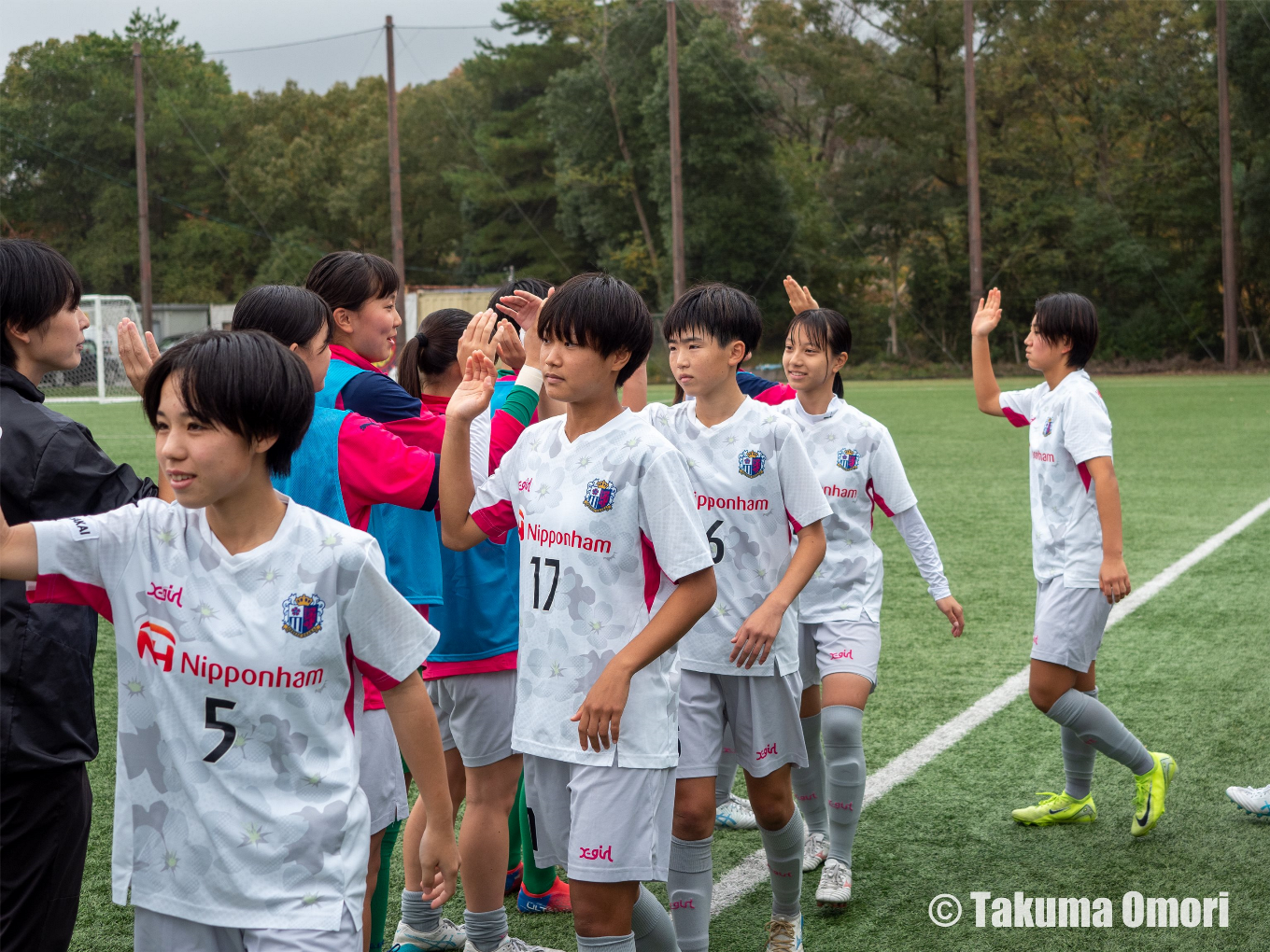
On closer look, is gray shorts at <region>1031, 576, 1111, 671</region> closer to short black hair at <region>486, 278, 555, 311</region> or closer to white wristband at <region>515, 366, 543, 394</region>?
short black hair at <region>486, 278, 555, 311</region>

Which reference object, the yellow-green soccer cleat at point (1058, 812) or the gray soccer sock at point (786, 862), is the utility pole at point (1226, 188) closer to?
the yellow-green soccer cleat at point (1058, 812)

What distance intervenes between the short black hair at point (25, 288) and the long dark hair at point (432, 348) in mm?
1138

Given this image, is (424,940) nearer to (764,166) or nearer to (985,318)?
(985,318)

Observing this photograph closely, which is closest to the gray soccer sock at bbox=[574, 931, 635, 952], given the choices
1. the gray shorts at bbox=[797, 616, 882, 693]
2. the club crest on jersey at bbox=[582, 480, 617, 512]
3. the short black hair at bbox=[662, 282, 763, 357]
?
the club crest on jersey at bbox=[582, 480, 617, 512]

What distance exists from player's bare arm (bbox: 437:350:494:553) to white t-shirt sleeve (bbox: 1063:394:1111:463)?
2.24 m

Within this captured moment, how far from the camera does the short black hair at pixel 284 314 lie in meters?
2.59

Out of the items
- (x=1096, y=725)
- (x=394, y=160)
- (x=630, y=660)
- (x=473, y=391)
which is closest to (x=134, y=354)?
(x=473, y=391)

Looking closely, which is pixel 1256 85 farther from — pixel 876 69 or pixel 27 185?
pixel 27 185

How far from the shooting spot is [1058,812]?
4309 mm

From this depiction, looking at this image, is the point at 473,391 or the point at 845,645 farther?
the point at 845,645

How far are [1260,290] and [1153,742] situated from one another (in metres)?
34.2

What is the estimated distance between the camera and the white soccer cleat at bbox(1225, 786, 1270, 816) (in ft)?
13.8

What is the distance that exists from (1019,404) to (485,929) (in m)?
2.78

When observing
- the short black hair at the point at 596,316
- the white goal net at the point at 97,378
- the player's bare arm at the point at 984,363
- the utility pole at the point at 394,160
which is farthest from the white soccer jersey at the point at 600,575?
the white goal net at the point at 97,378
